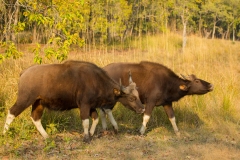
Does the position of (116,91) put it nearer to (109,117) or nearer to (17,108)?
(109,117)

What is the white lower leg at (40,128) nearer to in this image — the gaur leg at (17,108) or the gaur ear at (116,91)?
the gaur leg at (17,108)

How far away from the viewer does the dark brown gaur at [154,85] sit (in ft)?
30.1

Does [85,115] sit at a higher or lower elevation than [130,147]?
higher

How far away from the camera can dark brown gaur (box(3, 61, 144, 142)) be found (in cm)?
782

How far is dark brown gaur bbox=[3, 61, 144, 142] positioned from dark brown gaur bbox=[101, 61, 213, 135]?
0.89 metres

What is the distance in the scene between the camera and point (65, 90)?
7.97 metres

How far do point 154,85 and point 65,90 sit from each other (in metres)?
2.31

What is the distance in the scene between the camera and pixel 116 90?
835 centimetres

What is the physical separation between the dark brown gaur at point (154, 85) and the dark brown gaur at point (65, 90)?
0.89 metres

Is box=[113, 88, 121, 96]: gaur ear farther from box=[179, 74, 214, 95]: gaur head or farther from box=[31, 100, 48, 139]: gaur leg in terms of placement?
box=[179, 74, 214, 95]: gaur head

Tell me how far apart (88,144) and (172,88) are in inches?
108

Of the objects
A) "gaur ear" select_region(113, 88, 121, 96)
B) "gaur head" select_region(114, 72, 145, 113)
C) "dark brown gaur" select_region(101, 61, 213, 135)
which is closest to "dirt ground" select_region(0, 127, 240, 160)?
"dark brown gaur" select_region(101, 61, 213, 135)

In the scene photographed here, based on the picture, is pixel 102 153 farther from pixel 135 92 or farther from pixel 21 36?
pixel 21 36

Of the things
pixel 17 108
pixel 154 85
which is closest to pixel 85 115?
pixel 17 108
